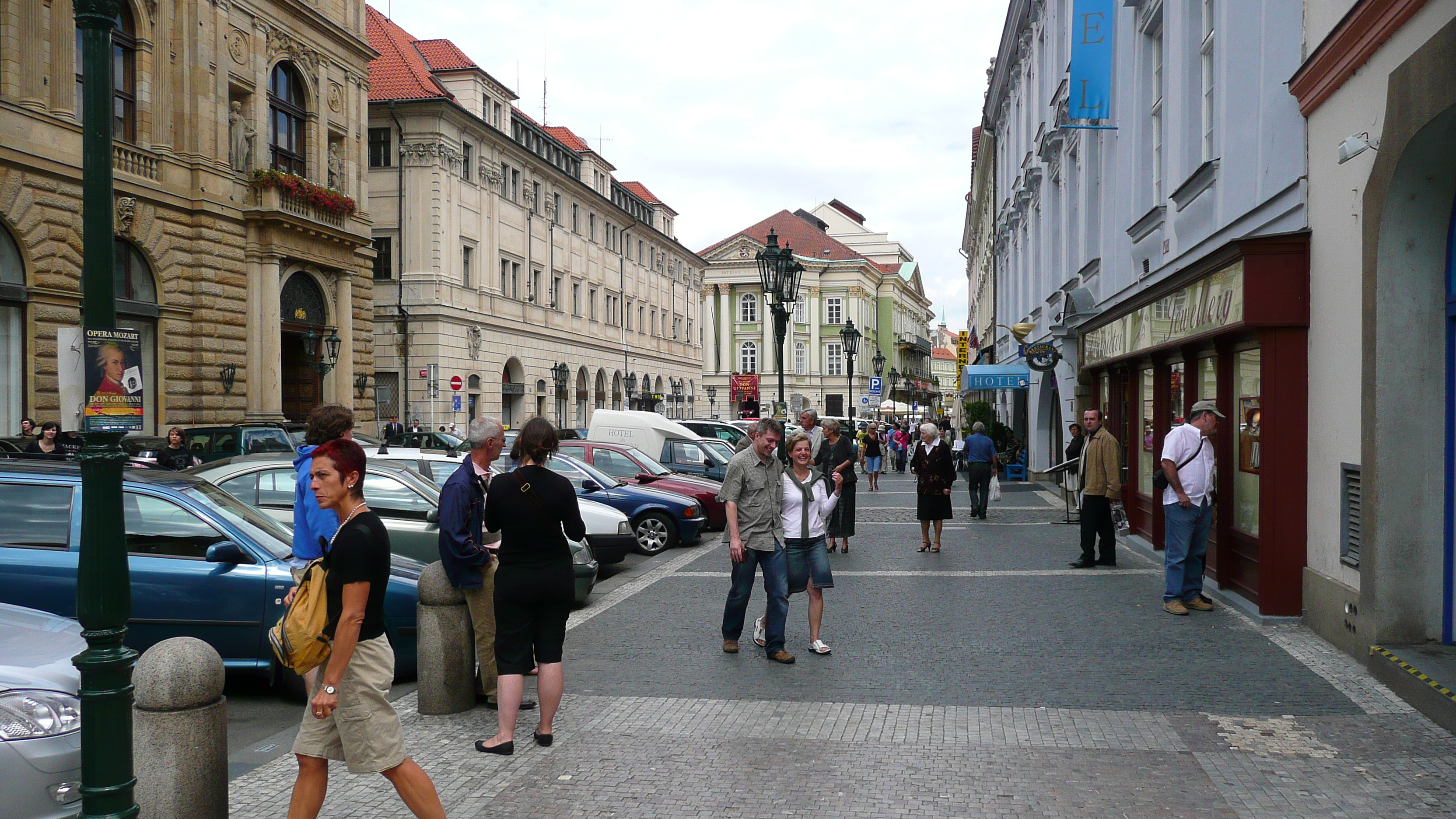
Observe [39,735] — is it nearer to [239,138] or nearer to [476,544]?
[476,544]

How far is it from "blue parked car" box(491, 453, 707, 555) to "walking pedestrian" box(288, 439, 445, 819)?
11139 mm

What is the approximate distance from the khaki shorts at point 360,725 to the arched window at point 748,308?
9451 cm

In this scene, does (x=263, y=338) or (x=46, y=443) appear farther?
(x=263, y=338)

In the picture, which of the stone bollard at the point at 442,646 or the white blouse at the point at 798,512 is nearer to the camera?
the stone bollard at the point at 442,646

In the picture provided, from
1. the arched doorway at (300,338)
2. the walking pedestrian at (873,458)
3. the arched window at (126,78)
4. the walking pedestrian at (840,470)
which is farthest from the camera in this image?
the arched doorway at (300,338)

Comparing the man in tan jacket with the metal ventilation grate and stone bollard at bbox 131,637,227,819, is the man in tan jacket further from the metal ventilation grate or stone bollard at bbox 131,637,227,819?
stone bollard at bbox 131,637,227,819

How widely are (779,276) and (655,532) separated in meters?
5.69

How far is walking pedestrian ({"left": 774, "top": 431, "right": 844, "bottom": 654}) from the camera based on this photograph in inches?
331

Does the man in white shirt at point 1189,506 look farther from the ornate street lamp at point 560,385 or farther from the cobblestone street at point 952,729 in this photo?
the ornate street lamp at point 560,385

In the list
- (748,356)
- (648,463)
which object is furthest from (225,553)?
(748,356)

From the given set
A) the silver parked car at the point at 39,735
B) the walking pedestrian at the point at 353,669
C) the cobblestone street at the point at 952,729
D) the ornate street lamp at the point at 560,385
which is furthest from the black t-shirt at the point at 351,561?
the ornate street lamp at the point at 560,385

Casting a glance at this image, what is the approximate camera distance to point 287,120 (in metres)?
32.2

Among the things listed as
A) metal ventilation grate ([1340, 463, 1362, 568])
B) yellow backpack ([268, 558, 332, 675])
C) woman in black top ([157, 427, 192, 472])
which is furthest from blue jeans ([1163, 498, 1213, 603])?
woman in black top ([157, 427, 192, 472])

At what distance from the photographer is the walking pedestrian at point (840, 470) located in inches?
564
